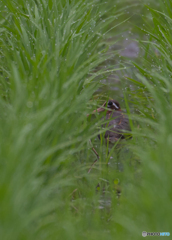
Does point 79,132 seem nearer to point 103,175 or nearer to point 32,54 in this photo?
point 103,175

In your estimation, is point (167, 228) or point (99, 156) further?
point (99, 156)

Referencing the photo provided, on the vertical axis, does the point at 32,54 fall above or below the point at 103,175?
above

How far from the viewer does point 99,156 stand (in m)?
3.32

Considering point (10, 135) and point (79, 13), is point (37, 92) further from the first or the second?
point (79, 13)

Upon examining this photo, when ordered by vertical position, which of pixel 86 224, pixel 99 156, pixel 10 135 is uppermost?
pixel 10 135

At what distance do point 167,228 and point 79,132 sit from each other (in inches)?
39.5

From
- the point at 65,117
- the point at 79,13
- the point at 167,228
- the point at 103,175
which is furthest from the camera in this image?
the point at 79,13

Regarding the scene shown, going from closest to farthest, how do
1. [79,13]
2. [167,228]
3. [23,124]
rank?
[167,228]
[23,124]
[79,13]

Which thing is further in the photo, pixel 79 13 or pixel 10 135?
pixel 79 13

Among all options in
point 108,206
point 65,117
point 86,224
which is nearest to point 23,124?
point 65,117

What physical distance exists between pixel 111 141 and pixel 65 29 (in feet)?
4.01

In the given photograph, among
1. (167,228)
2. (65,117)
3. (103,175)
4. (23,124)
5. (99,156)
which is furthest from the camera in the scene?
(99,156)

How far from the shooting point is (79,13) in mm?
3893

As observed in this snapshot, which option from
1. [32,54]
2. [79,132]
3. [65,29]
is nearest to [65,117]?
[79,132]
